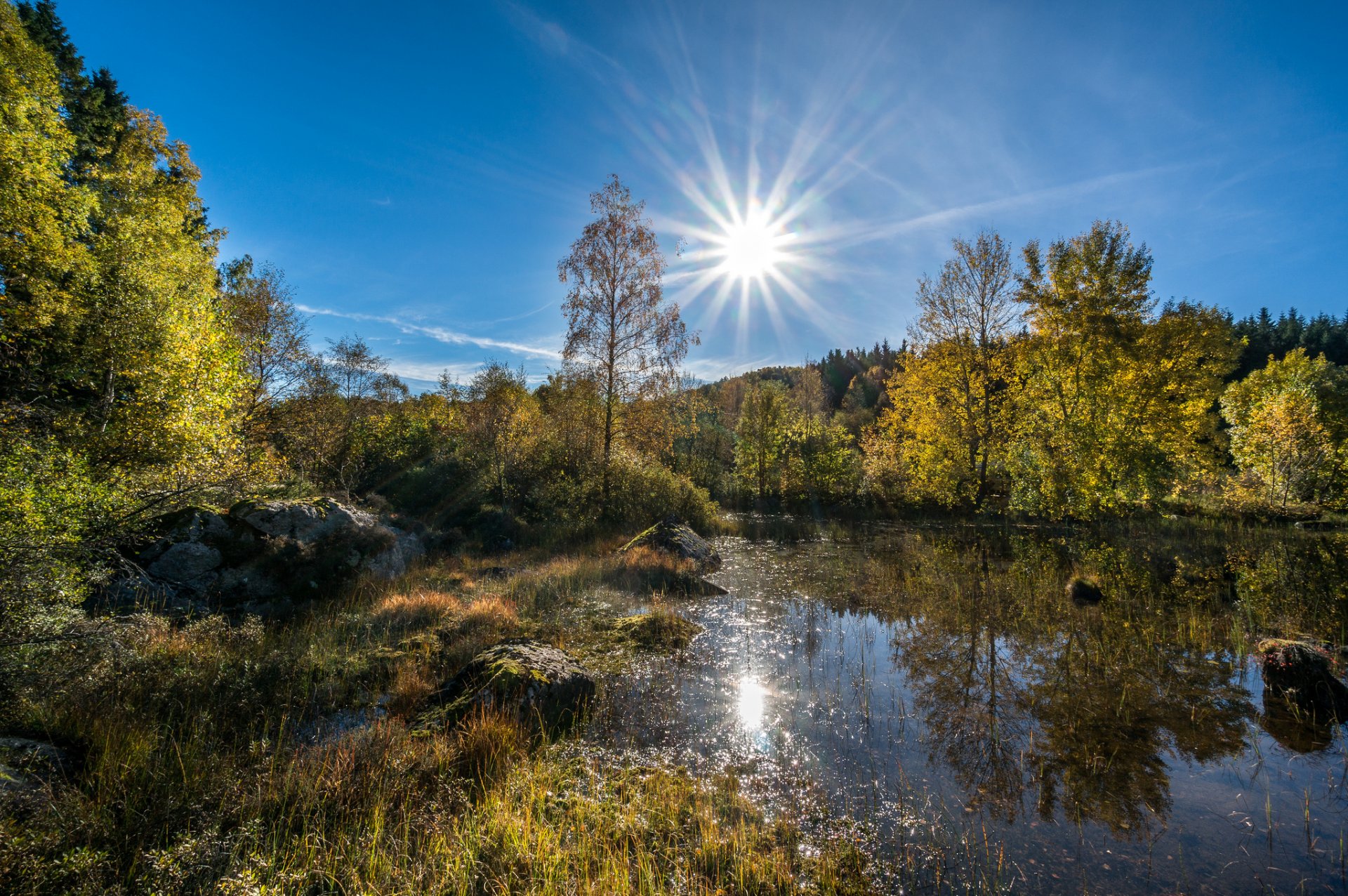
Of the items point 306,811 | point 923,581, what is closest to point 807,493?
point 923,581

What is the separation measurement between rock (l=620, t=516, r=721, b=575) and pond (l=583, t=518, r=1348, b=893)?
288 cm

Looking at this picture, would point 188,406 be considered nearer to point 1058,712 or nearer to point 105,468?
point 105,468

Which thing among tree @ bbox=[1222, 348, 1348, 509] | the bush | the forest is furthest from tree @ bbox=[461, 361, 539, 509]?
tree @ bbox=[1222, 348, 1348, 509]

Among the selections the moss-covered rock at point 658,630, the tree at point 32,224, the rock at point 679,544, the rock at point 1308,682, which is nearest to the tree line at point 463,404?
the tree at point 32,224

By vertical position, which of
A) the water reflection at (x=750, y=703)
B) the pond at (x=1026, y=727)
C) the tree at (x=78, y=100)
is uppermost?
the tree at (x=78, y=100)

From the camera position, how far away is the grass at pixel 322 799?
3104 mm

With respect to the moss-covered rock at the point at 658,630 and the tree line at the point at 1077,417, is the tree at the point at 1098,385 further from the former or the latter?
the moss-covered rock at the point at 658,630

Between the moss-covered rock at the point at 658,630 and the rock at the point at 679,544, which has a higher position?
the rock at the point at 679,544

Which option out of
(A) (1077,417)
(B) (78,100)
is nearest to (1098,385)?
(A) (1077,417)

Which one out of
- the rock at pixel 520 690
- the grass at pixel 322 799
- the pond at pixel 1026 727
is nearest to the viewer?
the grass at pixel 322 799

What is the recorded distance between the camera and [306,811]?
369 centimetres

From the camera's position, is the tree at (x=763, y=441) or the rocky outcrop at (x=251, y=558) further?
the tree at (x=763, y=441)

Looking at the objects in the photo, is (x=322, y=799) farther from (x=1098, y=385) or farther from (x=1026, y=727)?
(x=1098, y=385)

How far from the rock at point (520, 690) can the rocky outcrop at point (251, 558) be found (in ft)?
17.4
